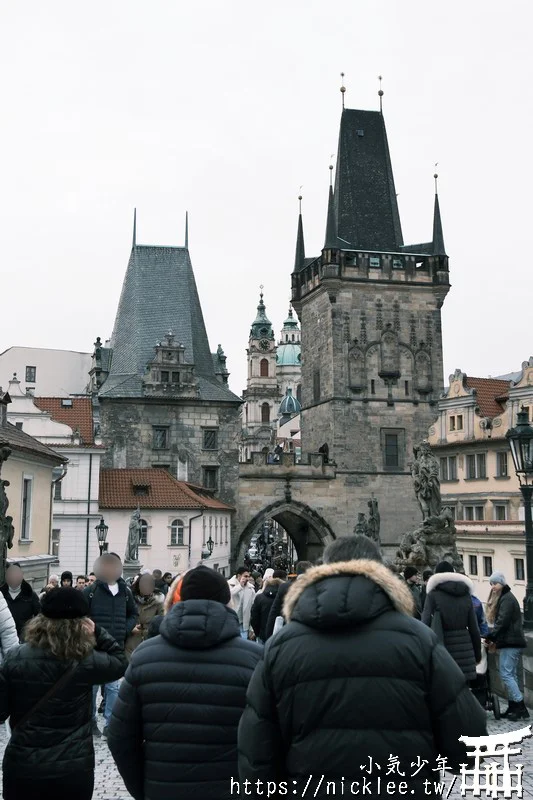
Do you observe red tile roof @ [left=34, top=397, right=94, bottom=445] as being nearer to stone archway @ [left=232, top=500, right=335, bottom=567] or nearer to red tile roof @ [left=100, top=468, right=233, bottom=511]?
red tile roof @ [left=100, top=468, right=233, bottom=511]

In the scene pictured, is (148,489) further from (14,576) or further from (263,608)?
(14,576)

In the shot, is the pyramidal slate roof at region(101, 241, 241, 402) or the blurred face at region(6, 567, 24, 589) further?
the pyramidal slate roof at region(101, 241, 241, 402)

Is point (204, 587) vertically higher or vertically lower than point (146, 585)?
higher

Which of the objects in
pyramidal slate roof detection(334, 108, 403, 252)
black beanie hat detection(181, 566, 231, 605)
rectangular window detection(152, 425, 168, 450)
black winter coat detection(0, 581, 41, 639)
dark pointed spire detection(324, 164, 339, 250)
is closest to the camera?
black beanie hat detection(181, 566, 231, 605)

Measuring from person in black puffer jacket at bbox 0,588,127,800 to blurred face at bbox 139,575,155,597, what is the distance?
487cm

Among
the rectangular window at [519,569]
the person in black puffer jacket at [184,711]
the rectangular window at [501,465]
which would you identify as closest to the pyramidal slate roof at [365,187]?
the rectangular window at [501,465]

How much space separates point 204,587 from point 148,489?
3612 centimetres

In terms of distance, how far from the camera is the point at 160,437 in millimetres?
45594

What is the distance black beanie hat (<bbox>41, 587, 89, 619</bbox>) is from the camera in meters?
4.48

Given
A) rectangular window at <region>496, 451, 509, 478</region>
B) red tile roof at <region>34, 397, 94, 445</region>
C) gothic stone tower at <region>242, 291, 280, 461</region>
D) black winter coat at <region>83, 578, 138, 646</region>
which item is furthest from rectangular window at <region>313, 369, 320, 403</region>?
gothic stone tower at <region>242, 291, 280, 461</region>

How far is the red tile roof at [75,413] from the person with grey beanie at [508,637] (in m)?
29.1

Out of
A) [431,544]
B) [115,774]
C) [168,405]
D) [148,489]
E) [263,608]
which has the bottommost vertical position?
[115,774]

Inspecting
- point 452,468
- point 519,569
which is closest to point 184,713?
point 519,569

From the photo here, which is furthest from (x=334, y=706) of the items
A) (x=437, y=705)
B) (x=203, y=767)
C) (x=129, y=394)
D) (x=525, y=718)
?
(x=129, y=394)
